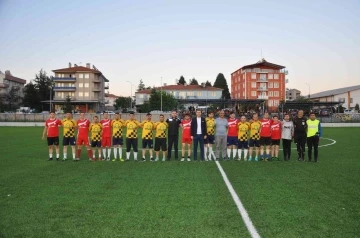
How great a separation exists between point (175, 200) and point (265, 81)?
92.1 m

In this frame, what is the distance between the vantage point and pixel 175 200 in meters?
7.64

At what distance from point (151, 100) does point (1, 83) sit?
155 ft

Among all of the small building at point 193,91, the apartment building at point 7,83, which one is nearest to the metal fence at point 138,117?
the apartment building at point 7,83

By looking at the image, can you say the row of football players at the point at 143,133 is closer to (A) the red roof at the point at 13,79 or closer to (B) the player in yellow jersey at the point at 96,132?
(B) the player in yellow jersey at the point at 96,132

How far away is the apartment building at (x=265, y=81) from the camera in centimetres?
9625

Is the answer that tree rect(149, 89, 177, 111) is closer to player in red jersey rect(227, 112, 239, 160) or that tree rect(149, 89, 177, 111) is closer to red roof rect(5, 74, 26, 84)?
red roof rect(5, 74, 26, 84)

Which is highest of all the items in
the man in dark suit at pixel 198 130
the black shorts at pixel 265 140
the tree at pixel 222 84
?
the tree at pixel 222 84

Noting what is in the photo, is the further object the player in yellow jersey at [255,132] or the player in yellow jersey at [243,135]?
the player in yellow jersey at [243,135]

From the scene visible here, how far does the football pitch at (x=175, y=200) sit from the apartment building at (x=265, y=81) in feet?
280

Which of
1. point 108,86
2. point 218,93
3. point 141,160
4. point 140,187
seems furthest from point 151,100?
point 140,187

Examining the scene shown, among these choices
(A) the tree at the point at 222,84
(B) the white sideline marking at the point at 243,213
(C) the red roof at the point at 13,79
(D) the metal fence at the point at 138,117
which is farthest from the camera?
(A) the tree at the point at 222,84

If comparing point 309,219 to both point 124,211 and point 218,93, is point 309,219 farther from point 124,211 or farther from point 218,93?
point 218,93

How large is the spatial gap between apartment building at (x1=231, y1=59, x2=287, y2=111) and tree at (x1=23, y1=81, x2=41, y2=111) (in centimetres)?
5337

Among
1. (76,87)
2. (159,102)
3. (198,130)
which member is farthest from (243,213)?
(76,87)
